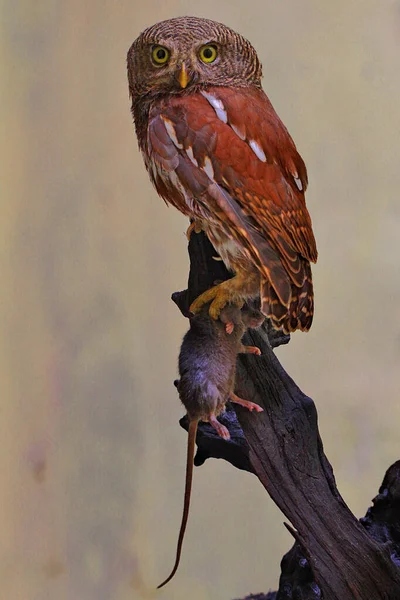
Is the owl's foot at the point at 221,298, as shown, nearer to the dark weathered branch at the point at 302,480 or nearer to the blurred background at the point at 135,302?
the dark weathered branch at the point at 302,480

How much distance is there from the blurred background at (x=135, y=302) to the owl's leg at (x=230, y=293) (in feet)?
1.31

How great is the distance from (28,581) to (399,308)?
3.06ft

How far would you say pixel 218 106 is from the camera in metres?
1.12

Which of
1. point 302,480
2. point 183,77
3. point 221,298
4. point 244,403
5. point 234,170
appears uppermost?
point 183,77

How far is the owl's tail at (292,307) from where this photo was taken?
43.7 inches

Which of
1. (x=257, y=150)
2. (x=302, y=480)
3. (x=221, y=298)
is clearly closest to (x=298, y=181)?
(x=257, y=150)

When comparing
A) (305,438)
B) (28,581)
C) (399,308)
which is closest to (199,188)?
(305,438)

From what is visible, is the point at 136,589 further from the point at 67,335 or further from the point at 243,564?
the point at 67,335

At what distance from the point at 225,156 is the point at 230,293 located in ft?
0.67

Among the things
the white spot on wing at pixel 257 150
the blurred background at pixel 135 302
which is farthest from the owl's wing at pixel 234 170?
the blurred background at pixel 135 302

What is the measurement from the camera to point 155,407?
64.1 inches

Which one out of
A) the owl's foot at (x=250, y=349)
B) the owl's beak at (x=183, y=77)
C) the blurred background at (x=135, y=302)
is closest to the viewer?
the owl's beak at (x=183, y=77)

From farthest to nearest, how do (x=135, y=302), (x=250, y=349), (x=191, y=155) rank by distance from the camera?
1. (x=135, y=302)
2. (x=250, y=349)
3. (x=191, y=155)

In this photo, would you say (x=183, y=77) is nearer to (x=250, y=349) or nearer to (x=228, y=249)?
(x=228, y=249)
